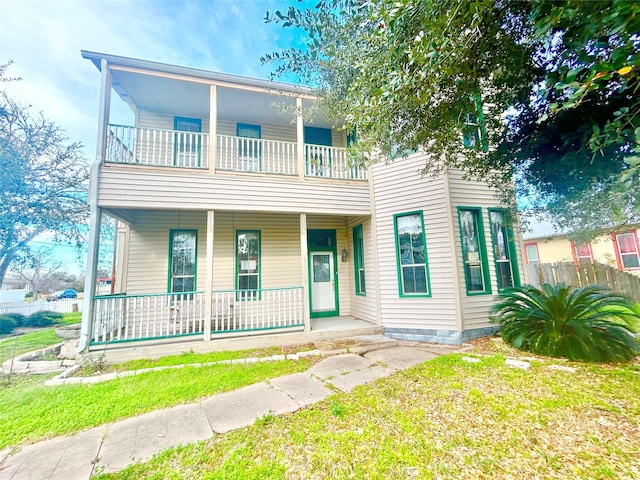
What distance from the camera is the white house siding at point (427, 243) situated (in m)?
6.06

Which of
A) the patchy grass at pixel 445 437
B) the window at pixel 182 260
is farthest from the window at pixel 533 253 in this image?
the window at pixel 182 260

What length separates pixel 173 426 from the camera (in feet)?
9.92

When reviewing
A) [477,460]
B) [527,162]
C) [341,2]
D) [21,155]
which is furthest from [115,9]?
[477,460]

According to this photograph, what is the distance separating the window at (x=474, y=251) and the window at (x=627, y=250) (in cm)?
987

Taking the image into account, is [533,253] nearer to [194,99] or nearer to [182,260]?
[182,260]

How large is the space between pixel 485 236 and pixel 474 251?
0.47 meters

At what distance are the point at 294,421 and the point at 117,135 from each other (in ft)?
22.7

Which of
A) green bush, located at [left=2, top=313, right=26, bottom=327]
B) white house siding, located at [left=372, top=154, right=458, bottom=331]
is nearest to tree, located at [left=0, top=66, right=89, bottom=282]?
green bush, located at [left=2, top=313, right=26, bottom=327]

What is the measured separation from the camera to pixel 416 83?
3.02 m

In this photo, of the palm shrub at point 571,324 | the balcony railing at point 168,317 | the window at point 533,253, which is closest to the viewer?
the palm shrub at point 571,324

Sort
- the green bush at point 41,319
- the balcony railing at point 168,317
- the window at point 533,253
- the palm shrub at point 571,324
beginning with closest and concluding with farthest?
1. the palm shrub at point 571,324
2. the balcony railing at point 168,317
3. the green bush at point 41,319
4. the window at point 533,253

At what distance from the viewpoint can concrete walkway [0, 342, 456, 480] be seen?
246 cm

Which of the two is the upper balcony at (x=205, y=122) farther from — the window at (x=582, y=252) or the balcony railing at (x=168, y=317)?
the window at (x=582, y=252)

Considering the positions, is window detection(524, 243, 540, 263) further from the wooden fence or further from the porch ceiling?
the porch ceiling
